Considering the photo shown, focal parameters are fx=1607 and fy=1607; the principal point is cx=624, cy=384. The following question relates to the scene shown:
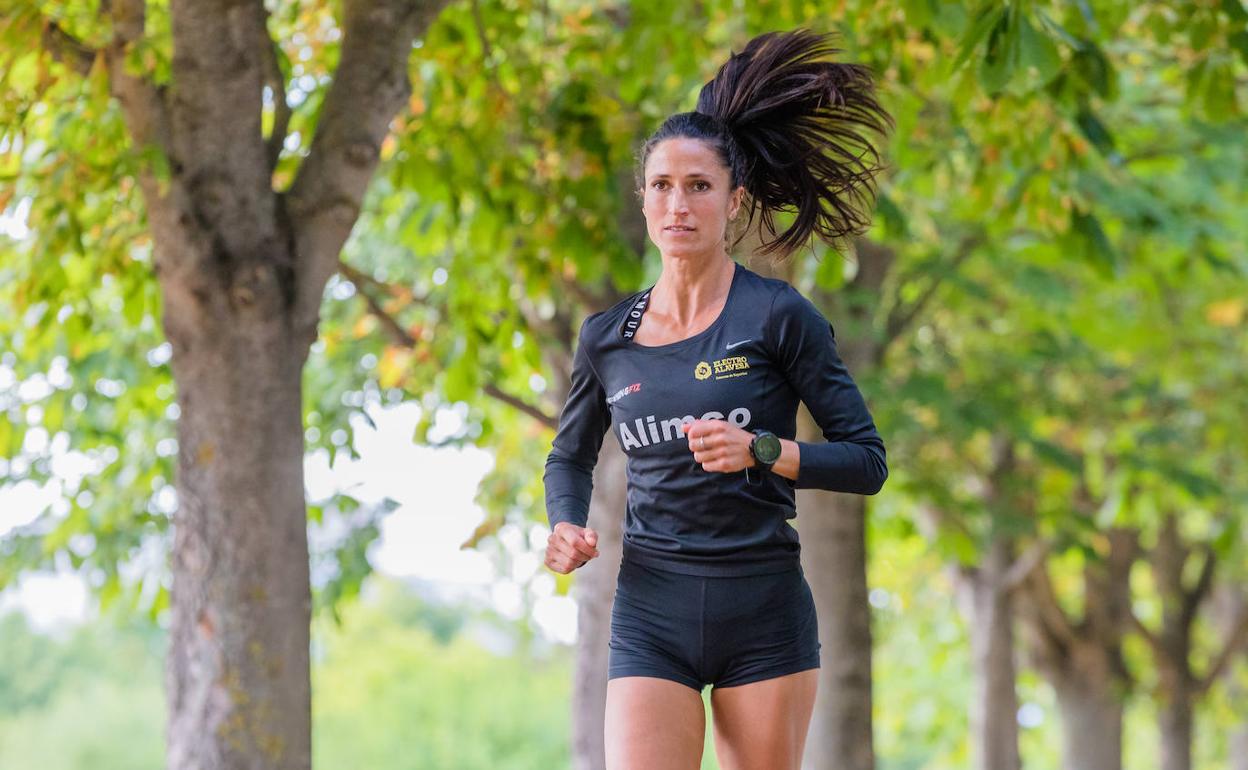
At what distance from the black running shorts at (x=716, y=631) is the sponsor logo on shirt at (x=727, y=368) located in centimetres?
46

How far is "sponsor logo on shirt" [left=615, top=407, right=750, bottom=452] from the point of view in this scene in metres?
3.55

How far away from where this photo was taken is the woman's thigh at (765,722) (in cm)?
358

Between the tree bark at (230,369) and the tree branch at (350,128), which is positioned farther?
the tree branch at (350,128)

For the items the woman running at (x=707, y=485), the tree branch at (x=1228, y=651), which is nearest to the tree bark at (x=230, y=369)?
the woman running at (x=707, y=485)

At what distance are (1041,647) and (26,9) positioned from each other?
1285 cm

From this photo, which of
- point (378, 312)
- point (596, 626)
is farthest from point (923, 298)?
point (378, 312)

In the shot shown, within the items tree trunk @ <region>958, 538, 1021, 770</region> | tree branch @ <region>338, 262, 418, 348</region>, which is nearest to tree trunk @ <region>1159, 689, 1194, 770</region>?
tree trunk @ <region>958, 538, 1021, 770</region>

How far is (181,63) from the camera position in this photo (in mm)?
5555

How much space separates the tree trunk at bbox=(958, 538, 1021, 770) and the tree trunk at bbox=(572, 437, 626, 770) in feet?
20.0

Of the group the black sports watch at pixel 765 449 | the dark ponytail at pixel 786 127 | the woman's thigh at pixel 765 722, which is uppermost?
the dark ponytail at pixel 786 127

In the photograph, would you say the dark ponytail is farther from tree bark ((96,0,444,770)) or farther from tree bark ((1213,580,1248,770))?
tree bark ((1213,580,1248,770))

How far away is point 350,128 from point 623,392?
98.9 inches

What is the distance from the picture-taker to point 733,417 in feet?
11.6

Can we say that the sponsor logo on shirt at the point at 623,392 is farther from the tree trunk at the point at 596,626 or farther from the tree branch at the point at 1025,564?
the tree branch at the point at 1025,564
